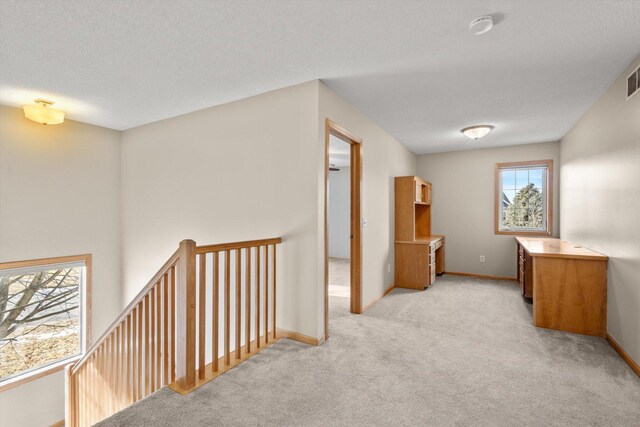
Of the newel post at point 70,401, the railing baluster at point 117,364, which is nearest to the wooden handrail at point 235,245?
the railing baluster at point 117,364

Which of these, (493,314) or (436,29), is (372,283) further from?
(436,29)

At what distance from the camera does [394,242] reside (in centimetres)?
484

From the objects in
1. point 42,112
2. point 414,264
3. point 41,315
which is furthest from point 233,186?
point 41,315

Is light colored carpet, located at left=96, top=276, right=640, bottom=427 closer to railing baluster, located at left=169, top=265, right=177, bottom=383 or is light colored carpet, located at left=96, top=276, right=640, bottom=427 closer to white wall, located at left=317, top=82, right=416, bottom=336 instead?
railing baluster, located at left=169, top=265, right=177, bottom=383

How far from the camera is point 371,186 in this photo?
156 inches

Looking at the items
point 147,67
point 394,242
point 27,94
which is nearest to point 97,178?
point 27,94

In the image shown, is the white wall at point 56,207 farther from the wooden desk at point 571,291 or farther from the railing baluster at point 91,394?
the wooden desk at point 571,291

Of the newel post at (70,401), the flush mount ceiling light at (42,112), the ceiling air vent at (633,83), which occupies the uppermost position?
the flush mount ceiling light at (42,112)

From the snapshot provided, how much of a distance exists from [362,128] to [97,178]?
3.69m

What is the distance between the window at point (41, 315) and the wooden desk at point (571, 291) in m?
5.51

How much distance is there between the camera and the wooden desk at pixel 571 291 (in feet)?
9.69

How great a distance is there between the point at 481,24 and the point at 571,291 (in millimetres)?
2691

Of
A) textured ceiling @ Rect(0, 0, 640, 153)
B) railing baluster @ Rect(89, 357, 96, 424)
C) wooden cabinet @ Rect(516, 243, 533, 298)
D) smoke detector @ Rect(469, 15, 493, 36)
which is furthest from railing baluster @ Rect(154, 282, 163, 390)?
wooden cabinet @ Rect(516, 243, 533, 298)

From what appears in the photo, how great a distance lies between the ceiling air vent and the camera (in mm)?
2330
